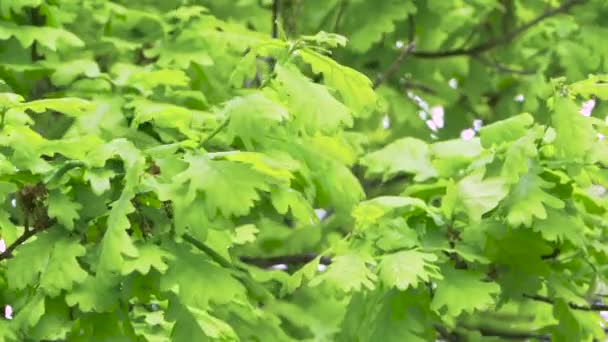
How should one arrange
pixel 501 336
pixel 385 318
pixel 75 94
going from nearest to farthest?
1. pixel 385 318
2. pixel 75 94
3. pixel 501 336

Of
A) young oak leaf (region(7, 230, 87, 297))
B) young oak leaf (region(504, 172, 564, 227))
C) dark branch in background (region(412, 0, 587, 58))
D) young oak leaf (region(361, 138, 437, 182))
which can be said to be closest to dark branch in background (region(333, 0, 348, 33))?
dark branch in background (region(412, 0, 587, 58))

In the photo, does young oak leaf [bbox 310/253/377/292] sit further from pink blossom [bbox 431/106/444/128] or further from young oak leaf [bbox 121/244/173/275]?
pink blossom [bbox 431/106/444/128]

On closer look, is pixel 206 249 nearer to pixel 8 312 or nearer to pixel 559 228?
pixel 8 312

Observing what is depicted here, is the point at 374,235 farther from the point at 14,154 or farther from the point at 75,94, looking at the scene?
the point at 75,94

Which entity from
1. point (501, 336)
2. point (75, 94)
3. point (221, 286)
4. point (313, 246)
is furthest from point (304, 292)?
point (221, 286)

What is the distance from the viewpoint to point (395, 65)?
3.84 m

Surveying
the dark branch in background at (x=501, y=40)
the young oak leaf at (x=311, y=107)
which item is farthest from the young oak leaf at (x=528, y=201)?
the dark branch in background at (x=501, y=40)

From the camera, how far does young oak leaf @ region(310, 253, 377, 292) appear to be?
2.16 m

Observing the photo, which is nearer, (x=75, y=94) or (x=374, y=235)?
(x=374, y=235)

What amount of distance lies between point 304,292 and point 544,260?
1.67m

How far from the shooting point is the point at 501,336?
3.47 m

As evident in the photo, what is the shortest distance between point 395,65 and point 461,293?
5.52 ft

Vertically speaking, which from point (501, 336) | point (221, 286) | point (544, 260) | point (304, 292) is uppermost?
point (221, 286)

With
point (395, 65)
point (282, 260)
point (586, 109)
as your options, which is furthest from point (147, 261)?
point (395, 65)
